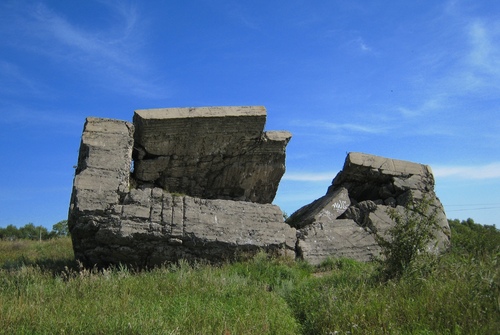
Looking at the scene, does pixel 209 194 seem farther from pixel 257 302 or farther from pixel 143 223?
pixel 257 302

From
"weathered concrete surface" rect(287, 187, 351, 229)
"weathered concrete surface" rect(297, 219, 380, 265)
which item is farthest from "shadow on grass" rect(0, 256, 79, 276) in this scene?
"weathered concrete surface" rect(287, 187, 351, 229)

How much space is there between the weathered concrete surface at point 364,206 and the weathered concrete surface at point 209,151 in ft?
4.86

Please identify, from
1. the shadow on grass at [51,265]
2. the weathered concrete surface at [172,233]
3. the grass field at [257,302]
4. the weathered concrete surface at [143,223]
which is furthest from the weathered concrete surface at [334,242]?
the shadow on grass at [51,265]

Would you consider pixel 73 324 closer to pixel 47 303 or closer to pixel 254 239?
pixel 47 303

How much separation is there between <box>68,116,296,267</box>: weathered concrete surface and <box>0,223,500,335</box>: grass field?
916 mm

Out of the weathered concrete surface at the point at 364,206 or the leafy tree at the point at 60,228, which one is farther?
the leafy tree at the point at 60,228

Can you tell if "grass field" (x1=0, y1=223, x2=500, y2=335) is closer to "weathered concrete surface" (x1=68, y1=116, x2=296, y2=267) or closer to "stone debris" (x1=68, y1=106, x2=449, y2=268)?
"weathered concrete surface" (x1=68, y1=116, x2=296, y2=267)

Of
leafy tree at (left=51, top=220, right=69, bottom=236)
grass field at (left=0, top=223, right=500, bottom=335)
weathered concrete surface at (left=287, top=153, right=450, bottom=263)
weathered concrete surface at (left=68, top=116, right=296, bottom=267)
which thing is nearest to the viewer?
grass field at (left=0, top=223, right=500, bottom=335)

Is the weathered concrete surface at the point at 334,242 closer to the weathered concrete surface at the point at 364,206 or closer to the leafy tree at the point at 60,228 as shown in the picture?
the weathered concrete surface at the point at 364,206

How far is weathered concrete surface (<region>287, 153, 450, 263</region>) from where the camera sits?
382 inches

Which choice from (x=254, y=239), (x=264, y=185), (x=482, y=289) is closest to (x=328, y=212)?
(x=264, y=185)

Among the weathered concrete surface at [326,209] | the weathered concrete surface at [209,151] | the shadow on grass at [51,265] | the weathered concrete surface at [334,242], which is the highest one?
the weathered concrete surface at [209,151]

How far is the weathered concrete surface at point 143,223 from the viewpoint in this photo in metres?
8.17

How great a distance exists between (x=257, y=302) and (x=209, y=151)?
15.6 ft
